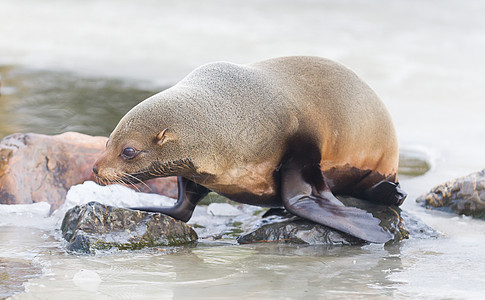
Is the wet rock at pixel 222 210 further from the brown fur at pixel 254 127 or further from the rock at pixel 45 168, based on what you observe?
the brown fur at pixel 254 127

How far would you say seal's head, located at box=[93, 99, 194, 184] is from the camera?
410 centimetres

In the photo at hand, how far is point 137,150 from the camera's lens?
4098mm

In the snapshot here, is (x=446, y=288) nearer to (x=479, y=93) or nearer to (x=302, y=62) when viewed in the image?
(x=302, y=62)

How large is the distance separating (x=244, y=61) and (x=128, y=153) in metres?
7.81

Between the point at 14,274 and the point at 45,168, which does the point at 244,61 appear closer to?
the point at 45,168

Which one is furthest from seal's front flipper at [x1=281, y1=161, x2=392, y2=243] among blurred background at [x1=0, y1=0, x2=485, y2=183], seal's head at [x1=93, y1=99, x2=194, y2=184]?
blurred background at [x1=0, y1=0, x2=485, y2=183]

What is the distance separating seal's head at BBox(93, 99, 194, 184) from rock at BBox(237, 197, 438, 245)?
68cm

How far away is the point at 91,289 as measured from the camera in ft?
9.57

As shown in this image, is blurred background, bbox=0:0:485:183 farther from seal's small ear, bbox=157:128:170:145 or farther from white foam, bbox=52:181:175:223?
seal's small ear, bbox=157:128:170:145

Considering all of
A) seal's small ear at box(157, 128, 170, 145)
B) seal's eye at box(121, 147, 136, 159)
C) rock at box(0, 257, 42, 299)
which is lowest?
rock at box(0, 257, 42, 299)

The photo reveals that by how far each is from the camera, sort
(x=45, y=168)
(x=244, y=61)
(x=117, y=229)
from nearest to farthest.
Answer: (x=117, y=229) → (x=45, y=168) → (x=244, y=61)

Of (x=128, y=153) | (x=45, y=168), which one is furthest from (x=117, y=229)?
(x=45, y=168)

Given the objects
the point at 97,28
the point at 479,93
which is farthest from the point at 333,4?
the point at 479,93

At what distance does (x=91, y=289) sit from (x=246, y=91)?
6.30 feet
